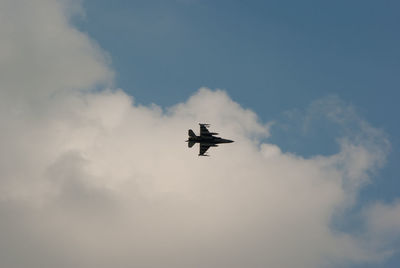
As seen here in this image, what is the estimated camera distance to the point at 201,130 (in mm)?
190500

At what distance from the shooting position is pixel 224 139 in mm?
192500

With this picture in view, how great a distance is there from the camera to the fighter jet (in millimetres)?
190125

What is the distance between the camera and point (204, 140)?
625 feet

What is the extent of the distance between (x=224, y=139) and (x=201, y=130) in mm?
9394

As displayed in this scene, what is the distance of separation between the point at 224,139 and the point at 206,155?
899 centimetres

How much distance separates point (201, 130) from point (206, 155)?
947 centimetres

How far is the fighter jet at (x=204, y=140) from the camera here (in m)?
190

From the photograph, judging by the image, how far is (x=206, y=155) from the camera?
191500mm
